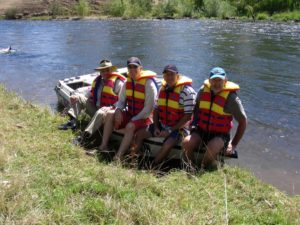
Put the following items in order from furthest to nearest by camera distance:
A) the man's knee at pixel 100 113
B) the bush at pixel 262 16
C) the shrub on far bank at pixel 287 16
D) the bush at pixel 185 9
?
the bush at pixel 185 9 < the bush at pixel 262 16 < the shrub on far bank at pixel 287 16 < the man's knee at pixel 100 113

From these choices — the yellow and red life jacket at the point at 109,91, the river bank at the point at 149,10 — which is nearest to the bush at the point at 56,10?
the river bank at the point at 149,10

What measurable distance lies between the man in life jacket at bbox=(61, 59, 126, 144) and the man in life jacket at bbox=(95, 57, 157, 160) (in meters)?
0.27

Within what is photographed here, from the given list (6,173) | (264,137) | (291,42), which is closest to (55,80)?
(264,137)

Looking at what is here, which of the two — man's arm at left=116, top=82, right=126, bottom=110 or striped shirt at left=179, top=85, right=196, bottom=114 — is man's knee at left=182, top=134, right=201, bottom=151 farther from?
man's arm at left=116, top=82, right=126, bottom=110

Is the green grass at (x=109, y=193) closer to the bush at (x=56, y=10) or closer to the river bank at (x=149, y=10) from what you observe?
the river bank at (x=149, y=10)

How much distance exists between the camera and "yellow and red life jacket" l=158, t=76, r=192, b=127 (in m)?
6.12

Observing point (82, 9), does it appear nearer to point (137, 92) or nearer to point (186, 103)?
point (137, 92)

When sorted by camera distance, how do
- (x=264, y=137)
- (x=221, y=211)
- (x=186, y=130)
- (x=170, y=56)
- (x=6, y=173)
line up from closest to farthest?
1. (x=221, y=211)
2. (x=6, y=173)
3. (x=186, y=130)
4. (x=264, y=137)
5. (x=170, y=56)

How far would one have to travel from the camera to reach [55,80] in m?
14.4

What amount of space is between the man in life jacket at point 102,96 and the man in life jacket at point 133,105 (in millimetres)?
267

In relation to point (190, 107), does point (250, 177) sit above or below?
below

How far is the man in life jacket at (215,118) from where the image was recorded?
577 cm

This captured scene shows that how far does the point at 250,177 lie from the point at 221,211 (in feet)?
5.11

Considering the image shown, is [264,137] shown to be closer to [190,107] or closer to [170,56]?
[190,107]
